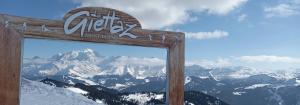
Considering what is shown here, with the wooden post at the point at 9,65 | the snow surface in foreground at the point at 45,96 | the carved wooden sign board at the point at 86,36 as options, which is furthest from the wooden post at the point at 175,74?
the snow surface in foreground at the point at 45,96

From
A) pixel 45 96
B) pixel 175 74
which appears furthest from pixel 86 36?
pixel 45 96

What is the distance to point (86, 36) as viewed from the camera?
10.1 metres

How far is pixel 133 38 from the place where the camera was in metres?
10.5

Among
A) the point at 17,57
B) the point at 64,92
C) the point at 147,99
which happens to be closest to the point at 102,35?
the point at 17,57

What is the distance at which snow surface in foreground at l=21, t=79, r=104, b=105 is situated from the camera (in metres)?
85.2

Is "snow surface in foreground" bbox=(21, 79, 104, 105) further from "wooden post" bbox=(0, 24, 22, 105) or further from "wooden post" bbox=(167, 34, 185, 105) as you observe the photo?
"wooden post" bbox=(0, 24, 22, 105)

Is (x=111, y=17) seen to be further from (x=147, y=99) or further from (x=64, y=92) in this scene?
(x=147, y=99)

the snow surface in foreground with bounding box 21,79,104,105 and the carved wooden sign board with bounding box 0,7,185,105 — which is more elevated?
the carved wooden sign board with bounding box 0,7,185,105

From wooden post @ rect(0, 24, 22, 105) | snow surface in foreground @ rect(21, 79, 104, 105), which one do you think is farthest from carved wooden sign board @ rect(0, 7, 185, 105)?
snow surface in foreground @ rect(21, 79, 104, 105)

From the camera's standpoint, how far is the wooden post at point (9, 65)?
9391mm

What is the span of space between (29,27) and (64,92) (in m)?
89.9

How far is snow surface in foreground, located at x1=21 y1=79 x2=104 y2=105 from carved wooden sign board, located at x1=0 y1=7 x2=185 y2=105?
70701mm

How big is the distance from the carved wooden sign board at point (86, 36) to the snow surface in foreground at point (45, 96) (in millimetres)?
70701

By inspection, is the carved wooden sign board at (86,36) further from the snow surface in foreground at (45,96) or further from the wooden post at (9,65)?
the snow surface in foreground at (45,96)
